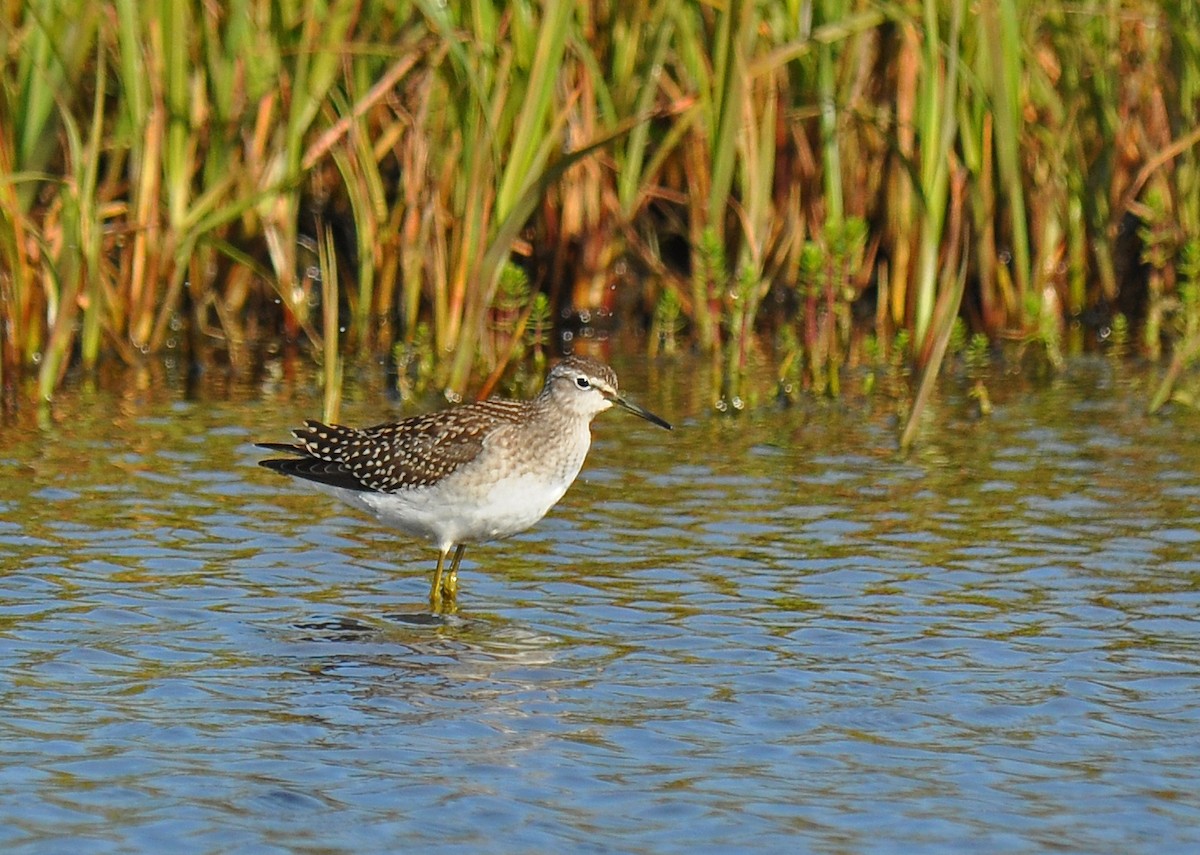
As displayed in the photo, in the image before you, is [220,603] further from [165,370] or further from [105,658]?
[165,370]

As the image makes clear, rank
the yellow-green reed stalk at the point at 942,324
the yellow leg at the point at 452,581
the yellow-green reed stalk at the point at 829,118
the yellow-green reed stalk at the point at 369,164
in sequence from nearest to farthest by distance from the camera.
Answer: the yellow leg at the point at 452,581 < the yellow-green reed stalk at the point at 942,324 < the yellow-green reed stalk at the point at 369,164 < the yellow-green reed stalk at the point at 829,118

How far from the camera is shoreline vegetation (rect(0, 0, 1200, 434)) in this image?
11.5 m

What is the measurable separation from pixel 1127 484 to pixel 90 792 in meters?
6.20

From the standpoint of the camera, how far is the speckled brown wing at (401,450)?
9070 mm

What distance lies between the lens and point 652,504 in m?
10.4

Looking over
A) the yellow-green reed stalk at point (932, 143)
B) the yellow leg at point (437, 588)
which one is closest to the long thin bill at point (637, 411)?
the yellow leg at point (437, 588)

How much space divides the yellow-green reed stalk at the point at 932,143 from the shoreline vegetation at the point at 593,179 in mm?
22

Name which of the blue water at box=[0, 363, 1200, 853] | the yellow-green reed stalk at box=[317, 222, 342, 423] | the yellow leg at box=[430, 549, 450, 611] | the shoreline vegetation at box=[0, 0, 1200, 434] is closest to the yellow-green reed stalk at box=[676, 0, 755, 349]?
the shoreline vegetation at box=[0, 0, 1200, 434]

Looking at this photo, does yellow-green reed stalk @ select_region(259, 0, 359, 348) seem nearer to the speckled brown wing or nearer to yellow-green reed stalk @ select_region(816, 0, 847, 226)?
the speckled brown wing

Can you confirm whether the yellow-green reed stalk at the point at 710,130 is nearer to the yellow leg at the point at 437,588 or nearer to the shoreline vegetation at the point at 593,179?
the shoreline vegetation at the point at 593,179

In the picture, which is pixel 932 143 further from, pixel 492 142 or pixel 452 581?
pixel 452 581

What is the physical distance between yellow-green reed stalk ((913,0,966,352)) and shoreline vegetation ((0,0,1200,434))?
22mm

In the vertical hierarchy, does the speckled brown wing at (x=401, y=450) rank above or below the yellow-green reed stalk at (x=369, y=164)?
below

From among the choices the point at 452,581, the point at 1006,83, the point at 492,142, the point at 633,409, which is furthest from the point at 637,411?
the point at 1006,83
